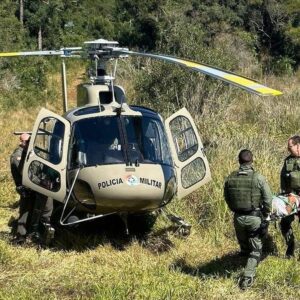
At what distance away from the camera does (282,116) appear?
13.2 m

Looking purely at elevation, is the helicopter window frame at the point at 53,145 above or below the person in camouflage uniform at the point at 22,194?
above

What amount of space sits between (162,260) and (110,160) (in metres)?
1.29

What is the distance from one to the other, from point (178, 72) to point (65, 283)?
1067 centimetres

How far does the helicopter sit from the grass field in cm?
42

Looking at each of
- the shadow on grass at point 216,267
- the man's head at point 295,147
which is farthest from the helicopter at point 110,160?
the man's head at point 295,147

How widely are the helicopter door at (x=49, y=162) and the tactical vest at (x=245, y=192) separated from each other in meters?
2.01

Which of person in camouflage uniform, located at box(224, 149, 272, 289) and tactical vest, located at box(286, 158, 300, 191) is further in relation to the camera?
tactical vest, located at box(286, 158, 300, 191)

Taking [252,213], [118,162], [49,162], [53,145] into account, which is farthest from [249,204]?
[53,145]

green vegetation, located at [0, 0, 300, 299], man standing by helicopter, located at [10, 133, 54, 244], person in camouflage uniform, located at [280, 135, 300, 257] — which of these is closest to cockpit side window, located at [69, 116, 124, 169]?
man standing by helicopter, located at [10, 133, 54, 244]

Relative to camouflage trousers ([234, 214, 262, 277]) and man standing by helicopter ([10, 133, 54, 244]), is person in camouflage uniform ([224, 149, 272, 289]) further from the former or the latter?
man standing by helicopter ([10, 133, 54, 244])

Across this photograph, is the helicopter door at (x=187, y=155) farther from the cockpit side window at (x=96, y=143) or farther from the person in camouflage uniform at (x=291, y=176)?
the person in camouflage uniform at (x=291, y=176)

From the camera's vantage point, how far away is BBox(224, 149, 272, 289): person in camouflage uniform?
549 centimetres

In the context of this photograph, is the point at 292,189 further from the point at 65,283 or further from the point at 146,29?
the point at 146,29

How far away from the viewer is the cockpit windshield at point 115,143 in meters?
6.36
